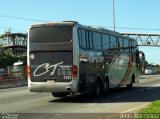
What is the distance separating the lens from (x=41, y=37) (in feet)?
69.1

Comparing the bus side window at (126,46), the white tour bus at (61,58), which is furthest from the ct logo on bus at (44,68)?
the bus side window at (126,46)

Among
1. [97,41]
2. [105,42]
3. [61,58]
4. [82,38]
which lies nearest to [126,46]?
[105,42]

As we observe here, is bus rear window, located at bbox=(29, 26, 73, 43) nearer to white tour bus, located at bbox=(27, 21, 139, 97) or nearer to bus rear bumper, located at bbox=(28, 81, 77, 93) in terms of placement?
white tour bus, located at bbox=(27, 21, 139, 97)

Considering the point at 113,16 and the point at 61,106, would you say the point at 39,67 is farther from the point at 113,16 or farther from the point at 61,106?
the point at 113,16

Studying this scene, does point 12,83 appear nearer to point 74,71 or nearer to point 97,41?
point 97,41

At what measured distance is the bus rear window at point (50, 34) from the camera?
67.9 feet

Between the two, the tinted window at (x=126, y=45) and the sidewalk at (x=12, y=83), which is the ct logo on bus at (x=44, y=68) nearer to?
the tinted window at (x=126, y=45)

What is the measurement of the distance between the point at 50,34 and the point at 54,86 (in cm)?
230

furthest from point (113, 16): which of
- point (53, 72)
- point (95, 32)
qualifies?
point (53, 72)

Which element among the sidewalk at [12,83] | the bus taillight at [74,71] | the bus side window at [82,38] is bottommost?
the sidewalk at [12,83]

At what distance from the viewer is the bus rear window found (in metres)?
20.7

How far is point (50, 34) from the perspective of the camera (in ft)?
68.7

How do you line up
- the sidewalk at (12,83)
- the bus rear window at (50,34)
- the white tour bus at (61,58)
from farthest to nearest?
the sidewalk at (12,83)
the bus rear window at (50,34)
the white tour bus at (61,58)

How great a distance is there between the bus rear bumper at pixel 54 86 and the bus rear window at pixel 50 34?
1861 mm
